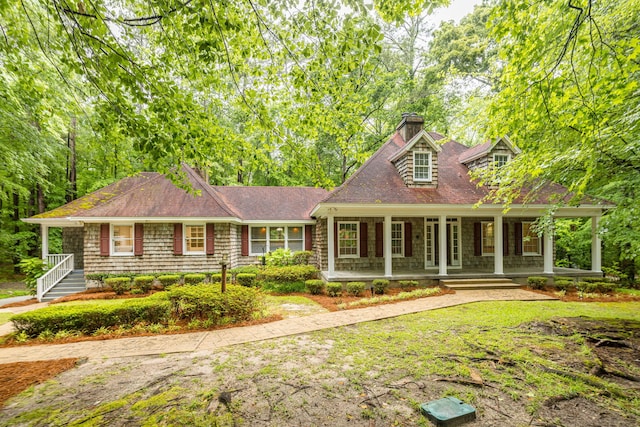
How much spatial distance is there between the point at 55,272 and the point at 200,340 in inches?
398

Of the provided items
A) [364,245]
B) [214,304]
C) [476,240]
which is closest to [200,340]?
[214,304]

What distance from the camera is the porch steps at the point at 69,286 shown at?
11.1m

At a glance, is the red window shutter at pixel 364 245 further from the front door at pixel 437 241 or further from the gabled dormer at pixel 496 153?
the gabled dormer at pixel 496 153

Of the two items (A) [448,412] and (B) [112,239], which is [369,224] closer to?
(A) [448,412]

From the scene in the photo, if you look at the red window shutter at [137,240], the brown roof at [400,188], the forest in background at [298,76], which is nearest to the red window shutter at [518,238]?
the brown roof at [400,188]

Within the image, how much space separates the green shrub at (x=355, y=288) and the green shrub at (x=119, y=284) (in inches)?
325

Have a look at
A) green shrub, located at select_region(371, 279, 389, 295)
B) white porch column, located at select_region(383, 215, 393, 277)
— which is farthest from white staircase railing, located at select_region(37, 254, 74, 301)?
white porch column, located at select_region(383, 215, 393, 277)

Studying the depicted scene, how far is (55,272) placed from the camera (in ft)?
38.4

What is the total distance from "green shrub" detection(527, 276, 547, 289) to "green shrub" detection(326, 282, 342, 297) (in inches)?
279

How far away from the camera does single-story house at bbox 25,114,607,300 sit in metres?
11.2

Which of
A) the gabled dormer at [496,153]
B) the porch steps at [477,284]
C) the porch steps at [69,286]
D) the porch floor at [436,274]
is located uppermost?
the gabled dormer at [496,153]

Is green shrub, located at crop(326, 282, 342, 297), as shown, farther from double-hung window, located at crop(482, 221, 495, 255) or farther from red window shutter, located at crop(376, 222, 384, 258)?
double-hung window, located at crop(482, 221, 495, 255)

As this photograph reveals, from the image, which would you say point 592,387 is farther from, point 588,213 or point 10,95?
point 10,95

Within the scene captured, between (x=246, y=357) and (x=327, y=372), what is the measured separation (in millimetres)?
1479
